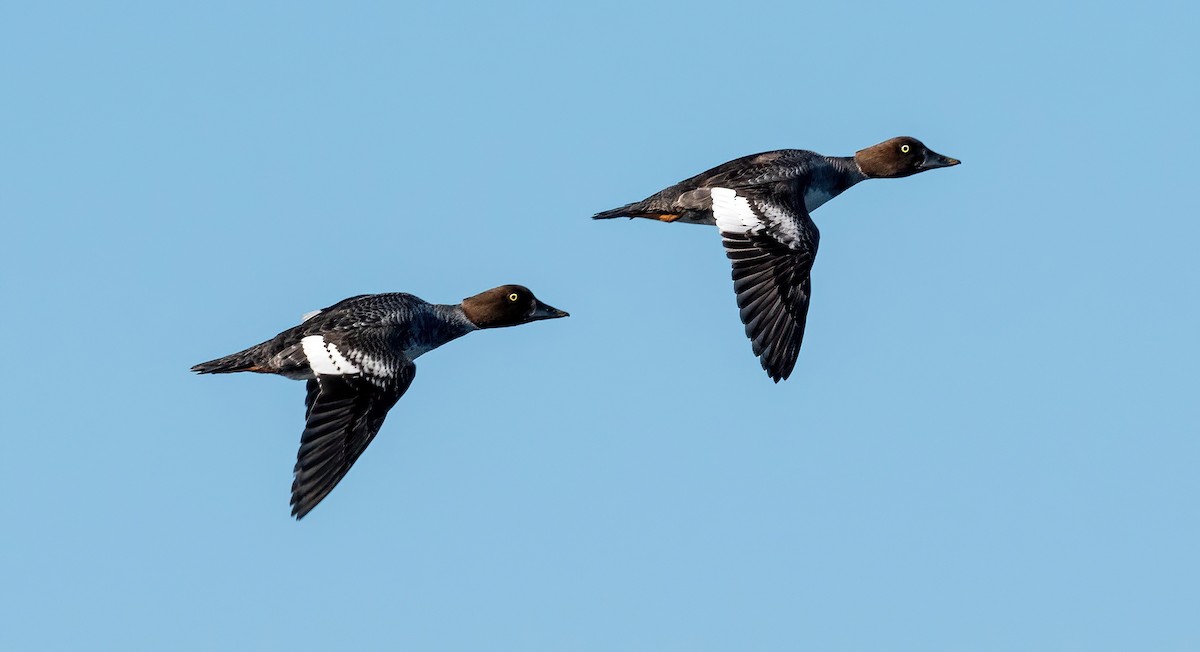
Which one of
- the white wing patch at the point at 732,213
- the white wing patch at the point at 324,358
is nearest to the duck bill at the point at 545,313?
the white wing patch at the point at 732,213

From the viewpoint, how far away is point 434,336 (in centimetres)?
2338

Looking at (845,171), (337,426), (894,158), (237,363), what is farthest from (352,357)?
(894,158)

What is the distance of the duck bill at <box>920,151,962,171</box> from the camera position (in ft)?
88.0

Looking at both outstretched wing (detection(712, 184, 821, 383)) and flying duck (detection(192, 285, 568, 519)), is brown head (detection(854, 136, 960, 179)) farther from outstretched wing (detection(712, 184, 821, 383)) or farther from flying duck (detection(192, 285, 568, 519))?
flying duck (detection(192, 285, 568, 519))

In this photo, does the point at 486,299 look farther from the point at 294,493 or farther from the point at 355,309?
the point at 294,493

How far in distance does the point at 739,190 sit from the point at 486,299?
3.23m

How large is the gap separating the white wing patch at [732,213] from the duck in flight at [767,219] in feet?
0.04

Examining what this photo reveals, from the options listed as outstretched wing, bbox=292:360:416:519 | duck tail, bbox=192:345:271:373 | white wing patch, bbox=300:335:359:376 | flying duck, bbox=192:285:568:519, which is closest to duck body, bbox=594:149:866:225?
flying duck, bbox=192:285:568:519

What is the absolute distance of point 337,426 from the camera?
2088 centimetres

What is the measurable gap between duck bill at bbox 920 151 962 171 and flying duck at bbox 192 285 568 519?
577cm

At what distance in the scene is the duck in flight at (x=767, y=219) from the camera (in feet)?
75.5

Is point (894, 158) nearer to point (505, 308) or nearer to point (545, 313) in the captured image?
point (545, 313)

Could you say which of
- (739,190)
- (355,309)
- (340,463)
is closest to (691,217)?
(739,190)

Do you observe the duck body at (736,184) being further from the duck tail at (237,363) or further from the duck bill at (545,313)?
the duck tail at (237,363)
